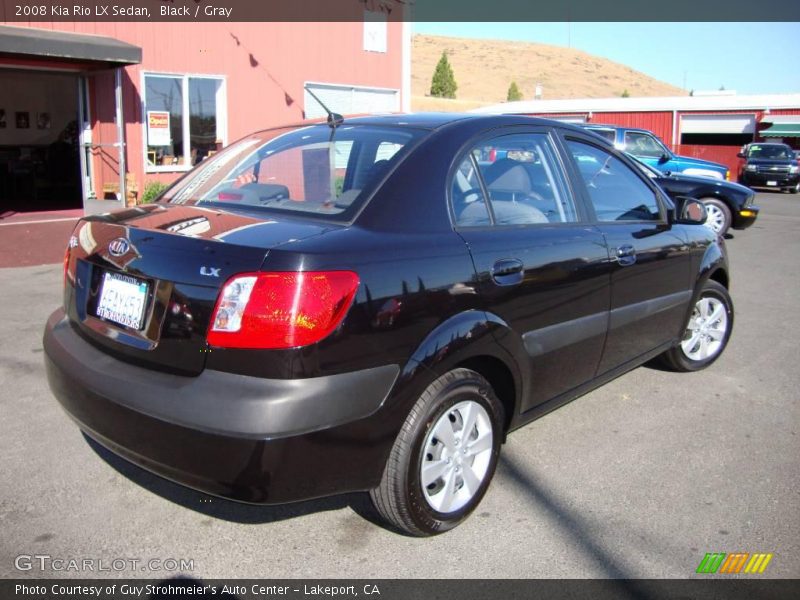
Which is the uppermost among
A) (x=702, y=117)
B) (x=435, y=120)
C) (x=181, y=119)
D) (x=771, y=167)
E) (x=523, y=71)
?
(x=523, y=71)

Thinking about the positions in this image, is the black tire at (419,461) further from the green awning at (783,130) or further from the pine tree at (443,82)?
the pine tree at (443,82)

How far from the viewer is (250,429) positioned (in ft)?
7.91

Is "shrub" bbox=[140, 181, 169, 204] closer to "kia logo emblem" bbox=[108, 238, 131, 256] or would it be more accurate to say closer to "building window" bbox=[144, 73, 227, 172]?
"building window" bbox=[144, 73, 227, 172]

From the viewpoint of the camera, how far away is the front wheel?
1243 cm

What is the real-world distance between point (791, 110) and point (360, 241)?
122 feet

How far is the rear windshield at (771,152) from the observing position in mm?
25719

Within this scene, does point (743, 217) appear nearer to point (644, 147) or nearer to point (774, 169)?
point (644, 147)

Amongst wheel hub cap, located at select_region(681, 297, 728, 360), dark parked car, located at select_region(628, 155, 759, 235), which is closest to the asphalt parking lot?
wheel hub cap, located at select_region(681, 297, 728, 360)

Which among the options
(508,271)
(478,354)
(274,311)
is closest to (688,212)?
(508,271)

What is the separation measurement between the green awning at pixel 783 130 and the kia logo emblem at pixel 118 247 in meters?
36.2

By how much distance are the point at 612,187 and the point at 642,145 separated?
38.3ft

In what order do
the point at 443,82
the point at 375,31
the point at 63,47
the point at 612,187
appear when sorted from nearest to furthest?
1. the point at 612,187
2. the point at 63,47
3. the point at 375,31
4. the point at 443,82

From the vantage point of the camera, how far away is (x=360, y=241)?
2695 mm
